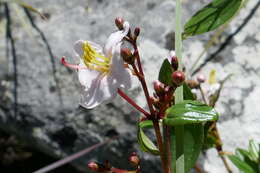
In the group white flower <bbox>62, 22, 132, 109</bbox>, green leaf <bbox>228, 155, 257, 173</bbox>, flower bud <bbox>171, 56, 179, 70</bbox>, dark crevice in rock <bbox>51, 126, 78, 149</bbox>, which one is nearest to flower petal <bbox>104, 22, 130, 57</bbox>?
white flower <bbox>62, 22, 132, 109</bbox>

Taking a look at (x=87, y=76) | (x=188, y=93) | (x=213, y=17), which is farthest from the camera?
(x=213, y=17)

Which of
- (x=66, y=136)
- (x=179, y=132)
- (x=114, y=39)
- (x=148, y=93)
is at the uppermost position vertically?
(x=114, y=39)

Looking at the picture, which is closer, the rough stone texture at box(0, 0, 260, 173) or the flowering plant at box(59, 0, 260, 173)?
the flowering plant at box(59, 0, 260, 173)

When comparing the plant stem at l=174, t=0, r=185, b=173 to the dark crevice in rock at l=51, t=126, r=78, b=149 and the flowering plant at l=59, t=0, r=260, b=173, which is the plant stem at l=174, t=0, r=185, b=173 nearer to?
the flowering plant at l=59, t=0, r=260, b=173

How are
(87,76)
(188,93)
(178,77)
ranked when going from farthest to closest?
1. (188,93)
2. (87,76)
3. (178,77)

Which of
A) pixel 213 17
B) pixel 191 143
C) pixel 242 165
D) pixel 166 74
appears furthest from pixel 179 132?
pixel 213 17

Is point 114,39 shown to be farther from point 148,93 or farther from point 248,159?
point 248,159
